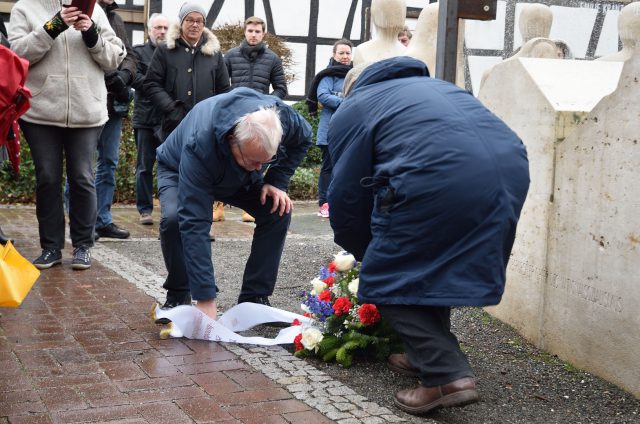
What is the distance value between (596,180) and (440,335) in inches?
44.2

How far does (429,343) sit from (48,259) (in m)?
3.37

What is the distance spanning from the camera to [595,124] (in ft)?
13.6

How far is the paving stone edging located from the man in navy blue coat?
16 cm

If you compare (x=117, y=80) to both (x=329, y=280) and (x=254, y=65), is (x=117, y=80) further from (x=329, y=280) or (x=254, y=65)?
(x=329, y=280)

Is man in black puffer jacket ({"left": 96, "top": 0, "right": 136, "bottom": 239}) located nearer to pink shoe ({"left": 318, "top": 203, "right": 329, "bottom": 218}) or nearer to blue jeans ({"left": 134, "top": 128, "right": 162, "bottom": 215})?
blue jeans ({"left": 134, "top": 128, "right": 162, "bottom": 215})

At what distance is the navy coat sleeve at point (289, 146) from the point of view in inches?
185

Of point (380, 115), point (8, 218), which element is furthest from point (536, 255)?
point (8, 218)

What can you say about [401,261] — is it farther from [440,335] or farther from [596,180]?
[596,180]

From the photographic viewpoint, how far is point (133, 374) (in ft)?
12.9

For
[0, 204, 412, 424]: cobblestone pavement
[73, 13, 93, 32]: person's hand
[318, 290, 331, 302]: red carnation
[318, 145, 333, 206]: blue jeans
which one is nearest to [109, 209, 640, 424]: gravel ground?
[0, 204, 412, 424]: cobblestone pavement

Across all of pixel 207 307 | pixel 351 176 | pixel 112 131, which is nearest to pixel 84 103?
pixel 112 131

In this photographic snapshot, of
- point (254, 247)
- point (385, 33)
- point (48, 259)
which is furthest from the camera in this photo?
point (385, 33)

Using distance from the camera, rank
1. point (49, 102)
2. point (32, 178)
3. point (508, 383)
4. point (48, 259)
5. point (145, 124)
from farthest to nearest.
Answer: point (32, 178) → point (145, 124) → point (48, 259) → point (49, 102) → point (508, 383)

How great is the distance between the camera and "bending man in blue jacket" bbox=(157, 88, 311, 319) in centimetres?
424
